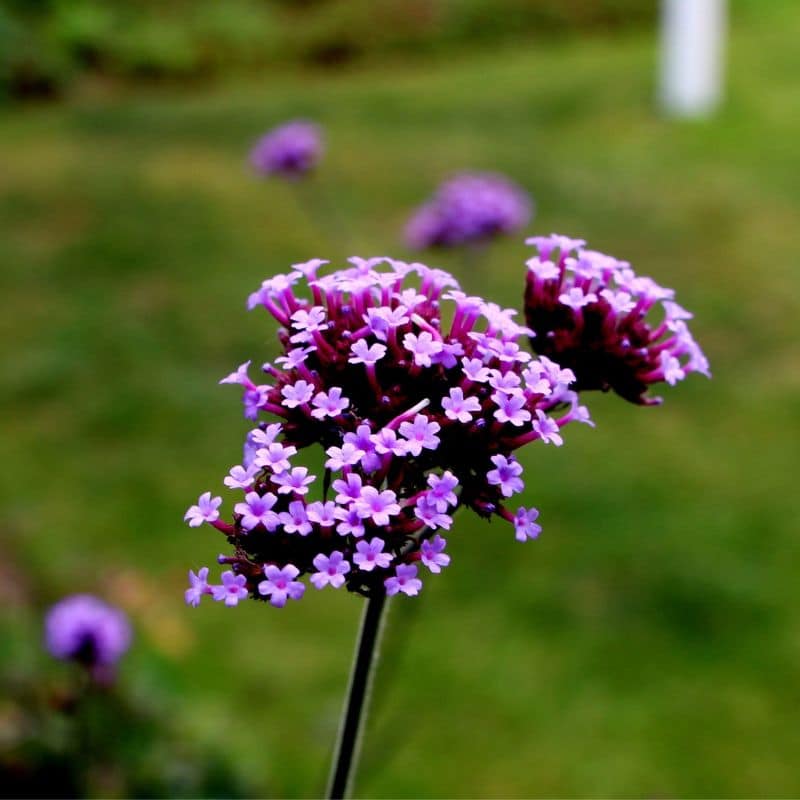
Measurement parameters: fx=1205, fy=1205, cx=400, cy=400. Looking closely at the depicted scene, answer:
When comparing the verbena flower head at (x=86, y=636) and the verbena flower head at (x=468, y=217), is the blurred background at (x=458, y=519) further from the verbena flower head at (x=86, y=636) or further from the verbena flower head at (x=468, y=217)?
the verbena flower head at (x=468, y=217)

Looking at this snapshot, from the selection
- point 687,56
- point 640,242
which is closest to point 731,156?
point 687,56

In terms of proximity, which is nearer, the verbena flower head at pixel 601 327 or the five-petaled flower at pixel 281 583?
the five-petaled flower at pixel 281 583

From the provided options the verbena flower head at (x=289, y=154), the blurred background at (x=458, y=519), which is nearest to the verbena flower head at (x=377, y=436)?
the blurred background at (x=458, y=519)

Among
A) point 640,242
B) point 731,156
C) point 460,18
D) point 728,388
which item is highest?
point 460,18

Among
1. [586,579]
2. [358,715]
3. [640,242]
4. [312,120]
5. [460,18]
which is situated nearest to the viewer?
[358,715]

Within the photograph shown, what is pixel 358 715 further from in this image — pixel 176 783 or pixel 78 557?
pixel 78 557

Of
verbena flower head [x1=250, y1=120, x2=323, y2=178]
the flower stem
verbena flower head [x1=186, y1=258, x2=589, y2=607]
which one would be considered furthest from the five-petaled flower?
verbena flower head [x1=250, y1=120, x2=323, y2=178]

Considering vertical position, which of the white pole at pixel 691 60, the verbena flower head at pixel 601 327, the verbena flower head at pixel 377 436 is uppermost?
the white pole at pixel 691 60
